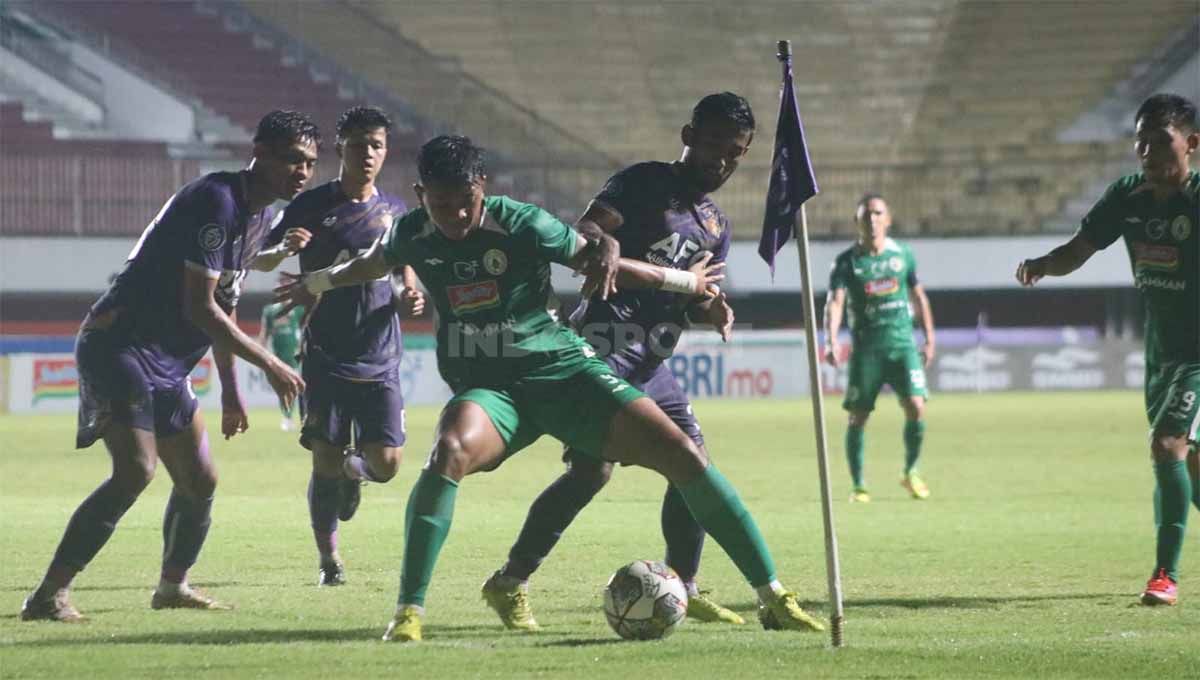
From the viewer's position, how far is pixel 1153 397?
341 inches

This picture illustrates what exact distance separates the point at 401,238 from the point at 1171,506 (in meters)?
3.74

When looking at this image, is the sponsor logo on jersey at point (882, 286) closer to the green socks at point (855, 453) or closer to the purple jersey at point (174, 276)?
the green socks at point (855, 453)

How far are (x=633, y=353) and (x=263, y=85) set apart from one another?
116 feet

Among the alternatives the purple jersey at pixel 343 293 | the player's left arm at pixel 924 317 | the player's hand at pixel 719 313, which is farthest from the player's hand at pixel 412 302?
the player's left arm at pixel 924 317

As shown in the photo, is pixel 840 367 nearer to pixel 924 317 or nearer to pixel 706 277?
pixel 924 317

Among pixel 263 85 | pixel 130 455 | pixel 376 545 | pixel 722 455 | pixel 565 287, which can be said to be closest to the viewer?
pixel 130 455

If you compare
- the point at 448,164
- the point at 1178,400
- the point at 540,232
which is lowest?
the point at 1178,400

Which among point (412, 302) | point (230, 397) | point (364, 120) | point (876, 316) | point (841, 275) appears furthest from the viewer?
point (841, 275)

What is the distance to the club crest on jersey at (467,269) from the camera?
271 inches

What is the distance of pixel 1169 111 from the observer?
8250 millimetres

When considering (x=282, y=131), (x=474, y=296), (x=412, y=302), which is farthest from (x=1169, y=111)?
(x=282, y=131)

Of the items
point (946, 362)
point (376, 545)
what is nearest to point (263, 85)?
point (946, 362)

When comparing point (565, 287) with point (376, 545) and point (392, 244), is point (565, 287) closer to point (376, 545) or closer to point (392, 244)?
point (376, 545)

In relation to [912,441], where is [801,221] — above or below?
above
